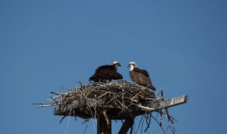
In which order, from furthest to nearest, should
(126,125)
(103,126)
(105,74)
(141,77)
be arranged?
(105,74), (141,77), (126,125), (103,126)

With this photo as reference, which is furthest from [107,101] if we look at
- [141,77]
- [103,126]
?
[141,77]

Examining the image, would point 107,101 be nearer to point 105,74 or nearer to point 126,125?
point 126,125

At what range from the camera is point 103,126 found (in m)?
8.38

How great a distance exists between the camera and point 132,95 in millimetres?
9086

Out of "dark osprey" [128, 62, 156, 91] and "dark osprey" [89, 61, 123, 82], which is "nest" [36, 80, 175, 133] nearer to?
"dark osprey" [128, 62, 156, 91]

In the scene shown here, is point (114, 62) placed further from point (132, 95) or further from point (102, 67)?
point (132, 95)

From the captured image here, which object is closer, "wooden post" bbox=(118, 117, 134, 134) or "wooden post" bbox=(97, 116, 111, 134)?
"wooden post" bbox=(97, 116, 111, 134)

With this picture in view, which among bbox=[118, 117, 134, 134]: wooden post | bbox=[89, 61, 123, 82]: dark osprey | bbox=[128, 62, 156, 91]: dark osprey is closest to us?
bbox=[118, 117, 134, 134]: wooden post

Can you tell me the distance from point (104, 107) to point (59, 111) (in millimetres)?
1144

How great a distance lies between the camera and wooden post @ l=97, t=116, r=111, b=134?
27.1 ft

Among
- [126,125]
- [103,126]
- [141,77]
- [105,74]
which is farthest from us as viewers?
[105,74]

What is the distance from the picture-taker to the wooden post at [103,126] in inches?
325

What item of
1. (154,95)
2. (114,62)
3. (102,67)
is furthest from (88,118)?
(114,62)

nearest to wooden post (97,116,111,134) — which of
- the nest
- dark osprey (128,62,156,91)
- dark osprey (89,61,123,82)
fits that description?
the nest
